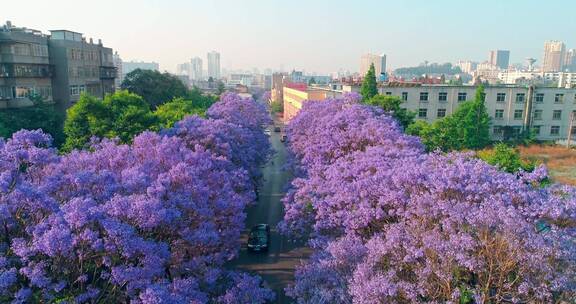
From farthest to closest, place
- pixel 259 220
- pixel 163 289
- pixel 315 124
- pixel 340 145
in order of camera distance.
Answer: pixel 315 124, pixel 259 220, pixel 340 145, pixel 163 289

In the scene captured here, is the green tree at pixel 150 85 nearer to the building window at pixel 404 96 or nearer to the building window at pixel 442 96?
the building window at pixel 404 96

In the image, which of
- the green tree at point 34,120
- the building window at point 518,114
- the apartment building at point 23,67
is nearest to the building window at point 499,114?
the building window at point 518,114

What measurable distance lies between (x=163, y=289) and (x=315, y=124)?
2448 cm

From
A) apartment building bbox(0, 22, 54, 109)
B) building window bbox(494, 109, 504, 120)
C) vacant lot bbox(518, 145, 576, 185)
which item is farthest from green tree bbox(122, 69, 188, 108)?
vacant lot bbox(518, 145, 576, 185)

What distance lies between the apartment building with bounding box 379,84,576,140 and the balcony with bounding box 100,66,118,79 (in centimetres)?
3299

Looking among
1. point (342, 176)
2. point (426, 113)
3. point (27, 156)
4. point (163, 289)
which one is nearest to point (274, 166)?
point (426, 113)

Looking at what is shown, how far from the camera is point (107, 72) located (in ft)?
173

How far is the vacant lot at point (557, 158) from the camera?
39.4 m

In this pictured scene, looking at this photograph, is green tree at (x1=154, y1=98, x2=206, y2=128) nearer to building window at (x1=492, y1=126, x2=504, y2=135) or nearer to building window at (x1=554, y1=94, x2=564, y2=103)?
building window at (x1=492, y1=126, x2=504, y2=135)

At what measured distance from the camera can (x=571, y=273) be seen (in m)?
10.3

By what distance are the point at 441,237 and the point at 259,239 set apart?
49.1ft

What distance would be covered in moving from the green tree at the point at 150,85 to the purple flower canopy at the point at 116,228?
4449 cm

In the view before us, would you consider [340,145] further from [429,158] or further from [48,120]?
[48,120]

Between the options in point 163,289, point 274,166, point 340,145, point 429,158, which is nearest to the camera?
point 163,289
